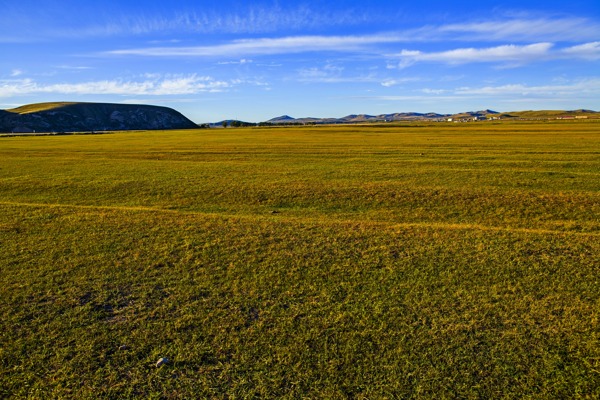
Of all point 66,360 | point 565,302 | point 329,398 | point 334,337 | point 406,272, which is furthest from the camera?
point 406,272

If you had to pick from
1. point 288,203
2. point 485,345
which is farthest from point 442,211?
point 485,345

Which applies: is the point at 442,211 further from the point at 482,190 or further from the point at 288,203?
the point at 288,203

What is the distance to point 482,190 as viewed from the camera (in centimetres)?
1972

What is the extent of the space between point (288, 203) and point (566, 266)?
1130 centimetres

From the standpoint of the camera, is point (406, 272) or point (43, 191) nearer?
point (406, 272)

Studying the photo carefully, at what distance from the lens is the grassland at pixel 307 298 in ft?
19.9

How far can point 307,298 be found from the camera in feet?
28.1

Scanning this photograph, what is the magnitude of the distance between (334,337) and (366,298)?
1647 millimetres

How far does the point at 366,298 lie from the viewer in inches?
334

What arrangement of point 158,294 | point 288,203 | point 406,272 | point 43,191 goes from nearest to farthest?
1. point 158,294
2. point 406,272
3. point 288,203
4. point 43,191

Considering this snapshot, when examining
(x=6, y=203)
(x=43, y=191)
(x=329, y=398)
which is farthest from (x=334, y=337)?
(x=43, y=191)

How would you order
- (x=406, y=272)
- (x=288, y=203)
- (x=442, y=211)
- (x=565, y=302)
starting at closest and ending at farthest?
1. (x=565, y=302)
2. (x=406, y=272)
3. (x=442, y=211)
4. (x=288, y=203)

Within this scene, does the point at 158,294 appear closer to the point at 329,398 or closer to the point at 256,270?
the point at 256,270

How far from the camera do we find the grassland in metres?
6.07
